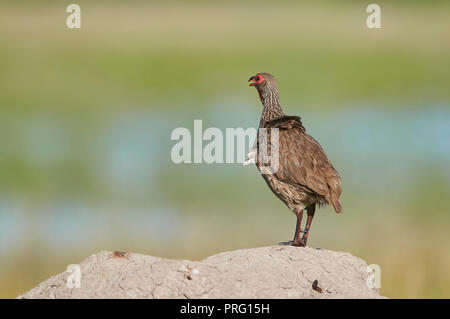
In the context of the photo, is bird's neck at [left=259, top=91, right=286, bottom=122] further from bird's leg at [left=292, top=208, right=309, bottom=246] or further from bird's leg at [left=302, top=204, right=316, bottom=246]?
bird's leg at [left=292, top=208, right=309, bottom=246]

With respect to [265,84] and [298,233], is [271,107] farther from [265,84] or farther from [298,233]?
[298,233]

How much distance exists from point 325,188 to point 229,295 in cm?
318

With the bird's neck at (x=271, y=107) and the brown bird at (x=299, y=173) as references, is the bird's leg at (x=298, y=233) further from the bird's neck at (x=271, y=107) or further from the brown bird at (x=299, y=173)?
the bird's neck at (x=271, y=107)

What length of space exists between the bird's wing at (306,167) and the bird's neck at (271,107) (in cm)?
105

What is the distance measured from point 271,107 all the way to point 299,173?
220 cm

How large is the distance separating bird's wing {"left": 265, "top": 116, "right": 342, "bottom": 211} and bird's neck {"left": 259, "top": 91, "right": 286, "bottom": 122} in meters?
1.05

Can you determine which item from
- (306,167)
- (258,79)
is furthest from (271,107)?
(306,167)

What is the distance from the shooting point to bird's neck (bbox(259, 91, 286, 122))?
12617 millimetres

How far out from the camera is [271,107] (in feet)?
41.8
